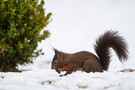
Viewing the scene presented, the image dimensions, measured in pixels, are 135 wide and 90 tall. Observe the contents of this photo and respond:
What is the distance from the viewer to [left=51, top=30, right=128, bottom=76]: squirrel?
10.1 m

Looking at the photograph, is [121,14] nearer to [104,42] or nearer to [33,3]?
[33,3]

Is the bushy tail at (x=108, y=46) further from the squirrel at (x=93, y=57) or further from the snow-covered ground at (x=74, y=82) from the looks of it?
the snow-covered ground at (x=74, y=82)

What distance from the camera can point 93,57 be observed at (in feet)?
34.9

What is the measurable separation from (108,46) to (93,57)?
0.87m

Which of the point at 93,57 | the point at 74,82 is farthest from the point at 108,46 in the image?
the point at 74,82

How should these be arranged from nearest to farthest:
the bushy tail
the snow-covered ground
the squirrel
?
the snow-covered ground < the squirrel < the bushy tail

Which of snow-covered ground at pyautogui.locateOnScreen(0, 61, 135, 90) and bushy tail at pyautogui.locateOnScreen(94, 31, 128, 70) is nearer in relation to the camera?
snow-covered ground at pyautogui.locateOnScreen(0, 61, 135, 90)

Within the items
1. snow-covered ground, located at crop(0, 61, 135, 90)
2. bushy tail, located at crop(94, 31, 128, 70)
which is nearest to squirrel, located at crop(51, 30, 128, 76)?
bushy tail, located at crop(94, 31, 128, 70)

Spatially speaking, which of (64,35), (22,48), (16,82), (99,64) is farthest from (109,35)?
(64,35)

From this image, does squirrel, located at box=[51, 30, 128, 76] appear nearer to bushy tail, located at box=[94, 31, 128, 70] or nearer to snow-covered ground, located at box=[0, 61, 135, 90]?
bushy tail, located at box=[94, 31, 128, 70]

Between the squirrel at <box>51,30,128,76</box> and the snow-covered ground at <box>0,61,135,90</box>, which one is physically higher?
the squirrel at <box>51,30,128,76</box>

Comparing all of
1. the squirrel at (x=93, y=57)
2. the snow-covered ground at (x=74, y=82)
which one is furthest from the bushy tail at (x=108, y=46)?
the snow-covered ground at (x=74, y=82)

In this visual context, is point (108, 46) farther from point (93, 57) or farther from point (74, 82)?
point (74, 82)

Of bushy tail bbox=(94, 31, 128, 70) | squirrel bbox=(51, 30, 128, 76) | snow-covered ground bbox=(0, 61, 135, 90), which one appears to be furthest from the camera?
bushy tail bbox=(94, 31, 128, 70)
